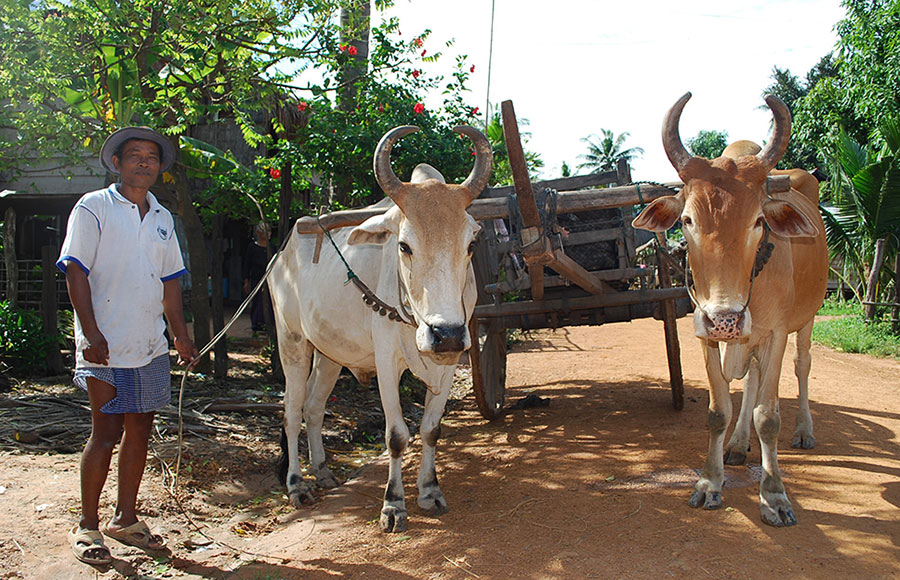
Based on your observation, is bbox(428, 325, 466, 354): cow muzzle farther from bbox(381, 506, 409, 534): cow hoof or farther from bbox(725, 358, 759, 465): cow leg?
bbox(725, 358, 759, 465): cow leg

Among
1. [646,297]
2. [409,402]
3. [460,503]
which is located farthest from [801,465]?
[409,402]

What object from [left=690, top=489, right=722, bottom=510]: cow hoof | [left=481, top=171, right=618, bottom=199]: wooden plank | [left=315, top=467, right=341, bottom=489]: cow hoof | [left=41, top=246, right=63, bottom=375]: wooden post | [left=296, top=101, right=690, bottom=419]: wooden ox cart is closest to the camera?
[left=690, top=489, right=722, bottom=510]: cow hoof

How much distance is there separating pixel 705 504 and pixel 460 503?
57.2 inches

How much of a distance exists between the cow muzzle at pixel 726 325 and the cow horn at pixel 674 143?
2.92 ft

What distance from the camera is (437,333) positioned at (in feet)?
10.6

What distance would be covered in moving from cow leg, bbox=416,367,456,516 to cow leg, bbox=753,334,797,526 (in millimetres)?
1801

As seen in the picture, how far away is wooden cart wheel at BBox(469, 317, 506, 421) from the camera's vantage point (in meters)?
5.64

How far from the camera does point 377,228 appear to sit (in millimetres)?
3877

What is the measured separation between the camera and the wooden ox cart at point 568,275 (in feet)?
14.0

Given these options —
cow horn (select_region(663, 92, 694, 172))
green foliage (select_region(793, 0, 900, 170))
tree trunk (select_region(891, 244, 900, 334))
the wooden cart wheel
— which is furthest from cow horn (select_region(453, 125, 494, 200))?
green foliage (select_region(793, 0, 900, 170))

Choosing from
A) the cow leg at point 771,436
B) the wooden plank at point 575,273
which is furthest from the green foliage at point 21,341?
the cow leg at point 771,436

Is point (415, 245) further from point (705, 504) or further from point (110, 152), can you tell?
point (705, 504)

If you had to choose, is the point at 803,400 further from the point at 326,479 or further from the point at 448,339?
the point at 326,479

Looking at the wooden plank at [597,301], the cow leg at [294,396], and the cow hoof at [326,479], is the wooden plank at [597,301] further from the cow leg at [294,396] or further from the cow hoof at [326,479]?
the cow hoof at [326,479]
